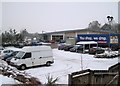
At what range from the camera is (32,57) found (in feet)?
65.2

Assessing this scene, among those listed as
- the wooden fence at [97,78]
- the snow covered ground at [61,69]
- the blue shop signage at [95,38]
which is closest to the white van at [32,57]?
the snow covered ground at [61,69]

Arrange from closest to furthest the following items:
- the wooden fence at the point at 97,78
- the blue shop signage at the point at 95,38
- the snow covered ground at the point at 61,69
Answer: the wooden fence at the point at 97,78
the snow covered ground at the point at 61,69
the blue shop signage at the point at 95,38

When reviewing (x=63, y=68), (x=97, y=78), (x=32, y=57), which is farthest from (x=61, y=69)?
(x=97, y=78)

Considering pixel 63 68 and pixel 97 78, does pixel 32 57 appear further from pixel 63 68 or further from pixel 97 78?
pixel 97 78

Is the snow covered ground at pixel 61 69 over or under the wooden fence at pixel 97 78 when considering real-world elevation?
under

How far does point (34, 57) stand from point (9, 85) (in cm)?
988

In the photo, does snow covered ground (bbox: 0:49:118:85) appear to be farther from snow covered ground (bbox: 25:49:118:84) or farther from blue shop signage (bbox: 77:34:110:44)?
blue shop signage (bbox: 77:34:110:44)

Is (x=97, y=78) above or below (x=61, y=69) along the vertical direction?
above

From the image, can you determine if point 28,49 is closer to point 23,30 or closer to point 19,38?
point 19,38

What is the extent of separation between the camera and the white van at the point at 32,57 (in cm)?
1944

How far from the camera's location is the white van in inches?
765

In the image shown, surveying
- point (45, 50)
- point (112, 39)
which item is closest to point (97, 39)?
point (112, 39)

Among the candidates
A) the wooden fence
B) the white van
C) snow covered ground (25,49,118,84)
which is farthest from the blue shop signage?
the wooden fence

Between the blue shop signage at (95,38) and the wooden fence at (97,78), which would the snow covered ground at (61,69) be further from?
the blue shop signage at (95,38)
